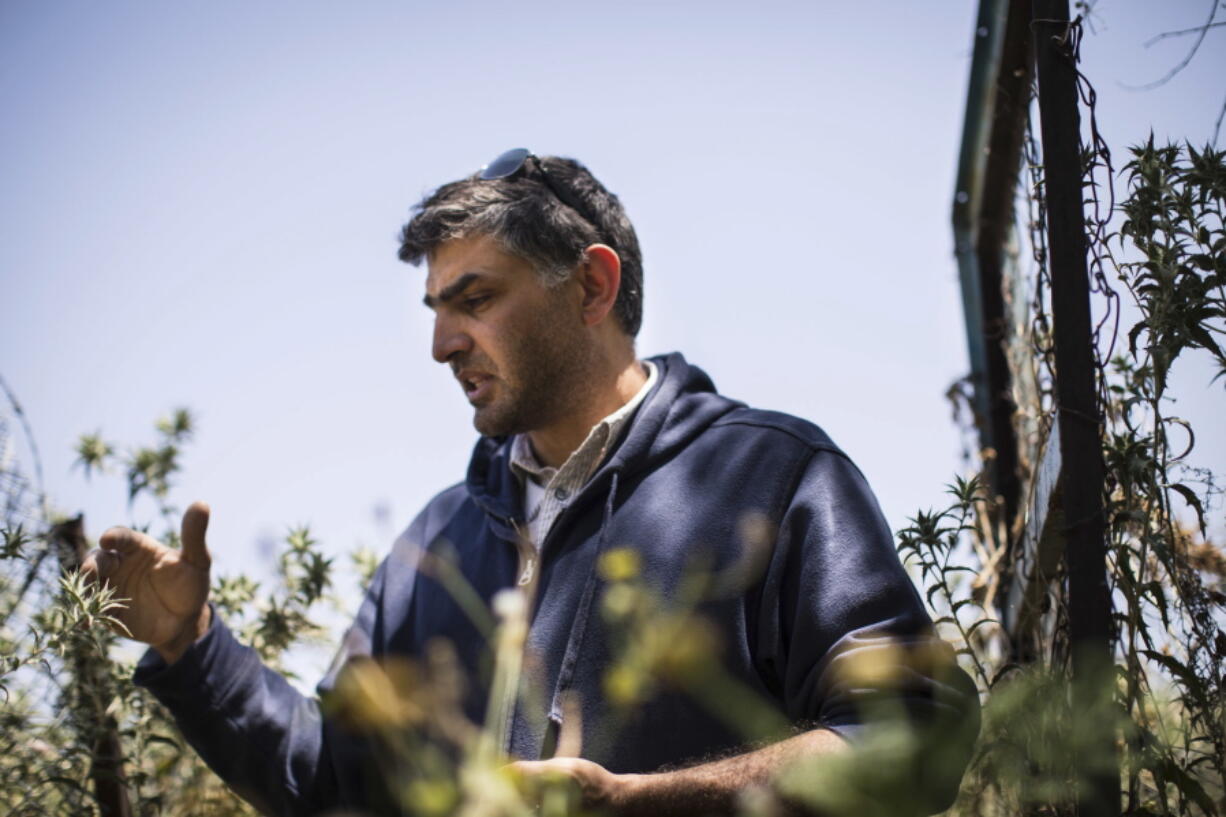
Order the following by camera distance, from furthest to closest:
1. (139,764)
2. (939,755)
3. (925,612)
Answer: (139,764) → (925,612) → (939,755)

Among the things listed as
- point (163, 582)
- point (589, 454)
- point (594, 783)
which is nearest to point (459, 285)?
point (589, 454)

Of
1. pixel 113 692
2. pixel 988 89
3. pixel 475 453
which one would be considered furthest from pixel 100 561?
pixel 988 89

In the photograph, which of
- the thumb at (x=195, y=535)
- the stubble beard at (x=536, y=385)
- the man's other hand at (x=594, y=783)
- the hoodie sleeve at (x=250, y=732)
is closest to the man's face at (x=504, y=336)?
the stubble beard at (x=536, y=385)

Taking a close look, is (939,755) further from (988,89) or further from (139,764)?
(988,89)

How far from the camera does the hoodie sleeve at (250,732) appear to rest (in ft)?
8.11

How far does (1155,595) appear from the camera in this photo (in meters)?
1.70

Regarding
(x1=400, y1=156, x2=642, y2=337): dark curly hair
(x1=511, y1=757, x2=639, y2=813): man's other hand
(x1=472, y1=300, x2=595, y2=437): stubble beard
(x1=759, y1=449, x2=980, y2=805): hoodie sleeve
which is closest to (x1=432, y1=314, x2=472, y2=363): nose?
(x1=472, y1=300, x2=595, y2=437): stubble beard

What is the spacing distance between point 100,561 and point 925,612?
5.22ft

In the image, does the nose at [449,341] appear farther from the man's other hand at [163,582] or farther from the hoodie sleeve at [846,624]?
the hoodie sleeve at [846,624]

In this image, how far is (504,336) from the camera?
2.80 meters

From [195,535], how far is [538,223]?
1.12 meters

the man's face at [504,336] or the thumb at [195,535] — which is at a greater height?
the man's face at [504,336]

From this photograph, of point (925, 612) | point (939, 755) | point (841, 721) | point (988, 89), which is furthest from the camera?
point (988, 89)

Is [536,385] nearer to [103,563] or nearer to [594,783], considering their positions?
[103,563]
